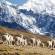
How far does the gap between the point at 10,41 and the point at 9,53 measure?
28.5 m

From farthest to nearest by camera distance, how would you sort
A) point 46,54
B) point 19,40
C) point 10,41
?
point 19,40 → point 10,41 → point 46,54

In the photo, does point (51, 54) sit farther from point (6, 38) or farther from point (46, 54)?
point (6, 38)

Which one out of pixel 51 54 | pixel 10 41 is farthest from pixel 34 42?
pixel 51 54

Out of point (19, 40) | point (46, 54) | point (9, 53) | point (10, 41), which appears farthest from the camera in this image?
point (19, 40)

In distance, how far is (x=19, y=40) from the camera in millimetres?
81312

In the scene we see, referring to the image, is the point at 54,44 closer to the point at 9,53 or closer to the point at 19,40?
the point at 19,40

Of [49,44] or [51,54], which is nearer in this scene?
[51,54]

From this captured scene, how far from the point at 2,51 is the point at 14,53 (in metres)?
2.83

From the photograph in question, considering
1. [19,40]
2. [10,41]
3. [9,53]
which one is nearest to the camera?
[9,53]

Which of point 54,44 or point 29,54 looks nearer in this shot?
point 29,54

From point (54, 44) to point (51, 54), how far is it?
33773mm

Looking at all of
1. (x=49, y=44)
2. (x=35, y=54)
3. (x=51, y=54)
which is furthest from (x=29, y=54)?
(x=49, y=44)

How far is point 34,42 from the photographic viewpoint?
283 feet

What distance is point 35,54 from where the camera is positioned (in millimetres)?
49656
